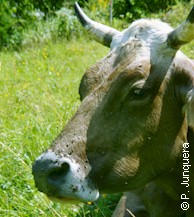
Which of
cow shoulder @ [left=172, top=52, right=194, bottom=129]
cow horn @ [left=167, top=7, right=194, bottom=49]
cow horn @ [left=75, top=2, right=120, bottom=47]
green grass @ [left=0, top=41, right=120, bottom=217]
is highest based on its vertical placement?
cow horn @ [left=167, top=7, right=194, bottom=49]

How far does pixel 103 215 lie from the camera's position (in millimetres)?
5020

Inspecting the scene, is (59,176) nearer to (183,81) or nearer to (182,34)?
(183,81)

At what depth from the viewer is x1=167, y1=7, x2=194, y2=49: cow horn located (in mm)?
3637

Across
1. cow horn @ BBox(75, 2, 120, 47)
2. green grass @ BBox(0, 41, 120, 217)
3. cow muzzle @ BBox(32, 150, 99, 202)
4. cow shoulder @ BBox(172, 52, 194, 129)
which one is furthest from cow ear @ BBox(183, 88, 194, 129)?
green grass @ BBox(0, 41, 120, 217)

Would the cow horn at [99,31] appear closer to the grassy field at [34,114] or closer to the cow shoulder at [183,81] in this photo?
the cow shoulder at [183,81]

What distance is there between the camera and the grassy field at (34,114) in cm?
497

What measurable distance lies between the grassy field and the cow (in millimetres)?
1098

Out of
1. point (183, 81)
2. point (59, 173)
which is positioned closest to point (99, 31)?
point (183, 81)

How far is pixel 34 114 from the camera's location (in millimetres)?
7090

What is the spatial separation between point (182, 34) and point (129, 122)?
61cm

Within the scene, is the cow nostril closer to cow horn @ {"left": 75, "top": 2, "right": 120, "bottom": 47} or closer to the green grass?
the green grass

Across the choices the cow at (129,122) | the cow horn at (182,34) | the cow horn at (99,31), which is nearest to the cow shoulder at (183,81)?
the cow at (129,122)

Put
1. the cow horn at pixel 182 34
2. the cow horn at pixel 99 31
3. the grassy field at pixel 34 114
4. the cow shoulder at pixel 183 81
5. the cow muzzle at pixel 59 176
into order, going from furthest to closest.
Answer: the grassy field at pixel 34 114
the cow horn at pixel 99 31
the cow shoulder at pixel 183 81
the cow horn at pixel 182 34
the cow muzzle at pixel 59 176

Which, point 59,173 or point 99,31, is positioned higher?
point 99,31
